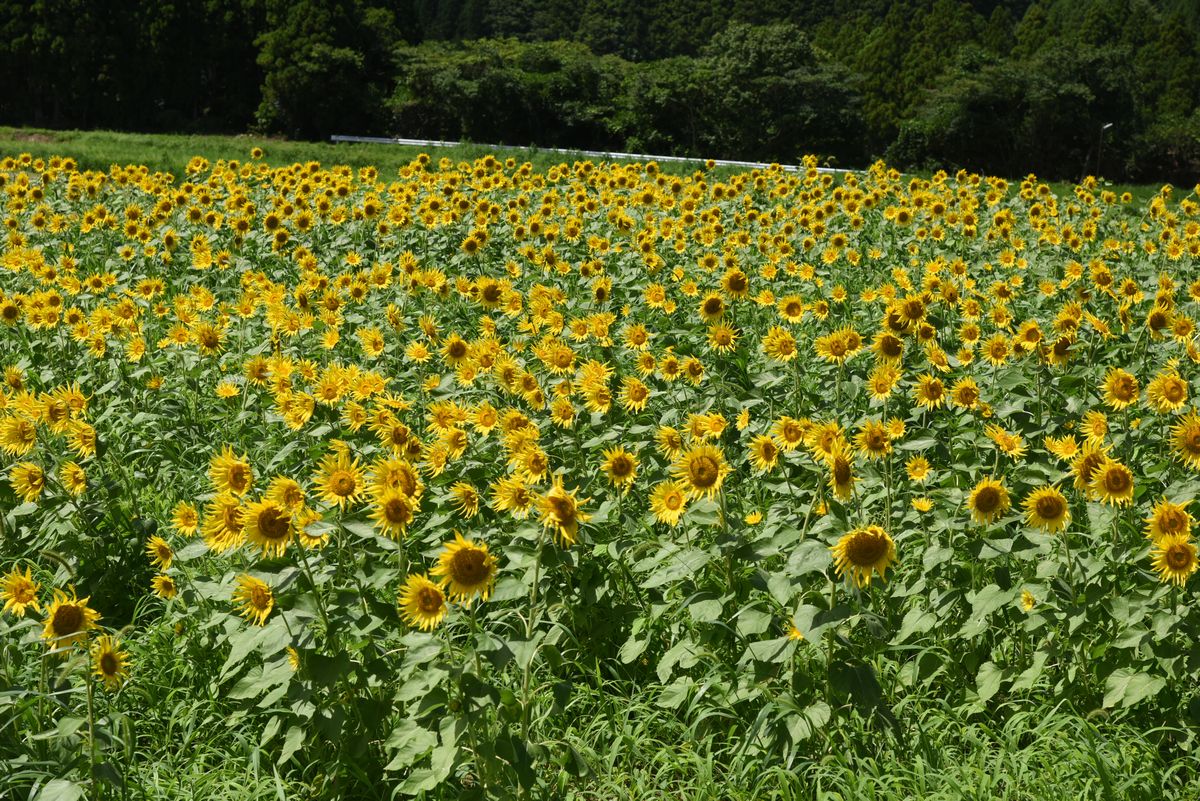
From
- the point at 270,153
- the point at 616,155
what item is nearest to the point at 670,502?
the point at 616,155

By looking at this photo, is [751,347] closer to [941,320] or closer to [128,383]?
[941,320]

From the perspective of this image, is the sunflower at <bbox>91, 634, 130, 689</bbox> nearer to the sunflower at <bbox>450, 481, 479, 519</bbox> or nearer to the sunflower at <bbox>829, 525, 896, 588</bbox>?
the sunflower at <bbox>450, 481, 479, 519</bbox>

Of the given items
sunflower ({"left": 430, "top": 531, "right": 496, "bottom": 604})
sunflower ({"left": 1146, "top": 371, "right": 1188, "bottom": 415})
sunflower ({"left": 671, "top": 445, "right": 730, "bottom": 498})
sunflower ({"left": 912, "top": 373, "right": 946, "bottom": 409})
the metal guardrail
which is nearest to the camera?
sunflower ({"left": 430, "top": 531, "right": 496, "bottom": 604})

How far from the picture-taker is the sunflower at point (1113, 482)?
2.90 meters

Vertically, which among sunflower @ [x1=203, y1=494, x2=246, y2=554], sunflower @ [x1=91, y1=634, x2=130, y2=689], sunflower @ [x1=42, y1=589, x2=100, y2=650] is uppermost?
sunflower @ [x1=203, y1=494, x2=246, y2=554]

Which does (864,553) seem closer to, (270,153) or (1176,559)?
(1176,559)

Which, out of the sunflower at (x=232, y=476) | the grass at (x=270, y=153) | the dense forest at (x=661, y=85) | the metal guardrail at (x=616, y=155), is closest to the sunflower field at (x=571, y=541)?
A: the sunflower at (x=232, y=476)

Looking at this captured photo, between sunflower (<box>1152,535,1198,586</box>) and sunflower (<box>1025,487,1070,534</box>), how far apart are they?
0.26 meters

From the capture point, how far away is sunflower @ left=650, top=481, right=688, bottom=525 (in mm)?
2979

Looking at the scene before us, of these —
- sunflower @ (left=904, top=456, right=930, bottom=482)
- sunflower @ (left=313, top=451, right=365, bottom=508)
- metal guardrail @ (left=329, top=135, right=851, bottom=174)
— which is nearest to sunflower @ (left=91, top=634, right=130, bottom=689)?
sunflower @ (left=313, top=451, right=365, bottom=508)

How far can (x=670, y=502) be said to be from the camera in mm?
3025

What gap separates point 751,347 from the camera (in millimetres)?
6359

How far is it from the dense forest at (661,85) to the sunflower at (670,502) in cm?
→ 2217

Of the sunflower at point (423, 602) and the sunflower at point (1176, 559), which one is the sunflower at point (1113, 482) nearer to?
the sunflower at point (1176, 559)
